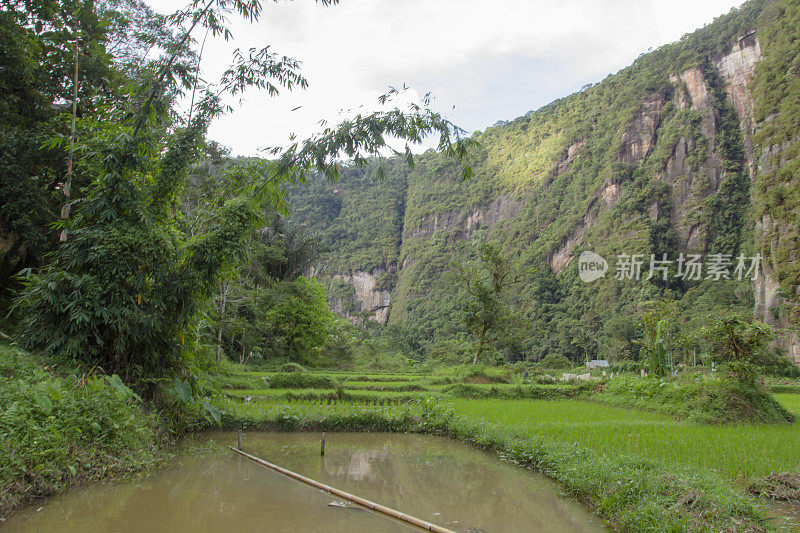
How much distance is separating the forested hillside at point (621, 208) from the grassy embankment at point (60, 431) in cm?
1786

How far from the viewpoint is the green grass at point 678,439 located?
5871mm

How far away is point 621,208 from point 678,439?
59.1 metres

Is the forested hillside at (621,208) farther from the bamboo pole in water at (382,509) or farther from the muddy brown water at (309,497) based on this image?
the bamboo pole in water at (382,509)

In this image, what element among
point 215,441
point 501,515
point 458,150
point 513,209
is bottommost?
point 215,441

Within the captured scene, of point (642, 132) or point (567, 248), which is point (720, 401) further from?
point (642, 132)

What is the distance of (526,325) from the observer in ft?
74.4

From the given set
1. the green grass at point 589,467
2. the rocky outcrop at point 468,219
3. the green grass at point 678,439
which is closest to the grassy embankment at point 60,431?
the green grass at point 589,467

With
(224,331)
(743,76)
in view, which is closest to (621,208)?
(743,76)

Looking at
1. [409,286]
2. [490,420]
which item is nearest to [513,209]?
[409,286]

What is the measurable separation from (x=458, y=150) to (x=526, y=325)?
714 inches

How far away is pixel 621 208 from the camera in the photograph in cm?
6006

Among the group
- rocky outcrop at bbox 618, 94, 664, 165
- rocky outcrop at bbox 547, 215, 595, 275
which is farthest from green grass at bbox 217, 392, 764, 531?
rocky outcrop at bbox 618, 94, 664, 165

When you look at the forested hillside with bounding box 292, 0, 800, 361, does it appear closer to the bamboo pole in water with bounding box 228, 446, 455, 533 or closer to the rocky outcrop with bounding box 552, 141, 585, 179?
the rocky outcrop with bounding box 552, 141, 585, 179

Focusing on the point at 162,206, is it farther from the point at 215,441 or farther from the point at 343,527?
the point at 343,527
